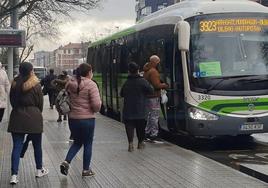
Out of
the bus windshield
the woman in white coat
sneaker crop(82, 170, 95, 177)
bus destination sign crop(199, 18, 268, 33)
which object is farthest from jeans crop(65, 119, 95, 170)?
bus destination sign crop(199, 18, 268, 33)

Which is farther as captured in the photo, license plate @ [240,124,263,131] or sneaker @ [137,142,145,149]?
license plate @ [240,124,263,131]

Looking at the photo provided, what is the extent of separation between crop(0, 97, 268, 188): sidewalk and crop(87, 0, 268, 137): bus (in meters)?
0.98

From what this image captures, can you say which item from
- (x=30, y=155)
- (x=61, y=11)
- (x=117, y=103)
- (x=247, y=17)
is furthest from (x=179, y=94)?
(x=61, y=11)

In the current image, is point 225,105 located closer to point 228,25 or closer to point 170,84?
point 170,84

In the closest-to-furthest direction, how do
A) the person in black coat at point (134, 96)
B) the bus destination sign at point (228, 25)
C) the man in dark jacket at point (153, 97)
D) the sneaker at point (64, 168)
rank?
the sneaker at point (64, 168) < the person in black coat at point (134, 96) < the bus destination sign at point (228, 25) < the man in dark jacket at point (153, 97)

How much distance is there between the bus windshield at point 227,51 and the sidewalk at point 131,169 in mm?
1785

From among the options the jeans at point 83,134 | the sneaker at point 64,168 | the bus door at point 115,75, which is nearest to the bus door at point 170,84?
the jeans at point 83,134

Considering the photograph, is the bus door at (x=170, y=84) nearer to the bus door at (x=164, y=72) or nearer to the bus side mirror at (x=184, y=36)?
the bus door at (x=164, y=72)

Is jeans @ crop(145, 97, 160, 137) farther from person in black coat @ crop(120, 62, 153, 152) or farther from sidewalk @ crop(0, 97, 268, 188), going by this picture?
person in black coat @ crop(120, 62, 153, 152)

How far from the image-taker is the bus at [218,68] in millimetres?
12438

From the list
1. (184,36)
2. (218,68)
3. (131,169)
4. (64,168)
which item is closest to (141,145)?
(218,68)

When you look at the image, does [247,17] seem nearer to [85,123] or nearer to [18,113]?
[85,123]

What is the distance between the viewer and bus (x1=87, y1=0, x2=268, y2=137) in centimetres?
1244

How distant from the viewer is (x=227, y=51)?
41.7 ft
